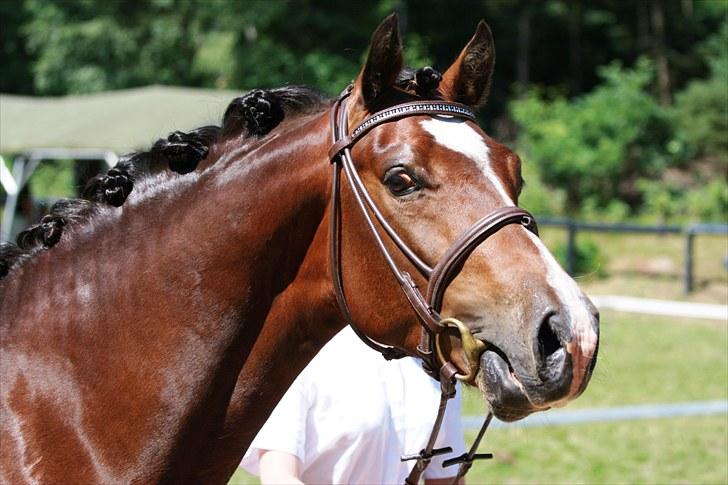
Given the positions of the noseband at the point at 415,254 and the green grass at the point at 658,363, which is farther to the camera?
the green grass at the point at 658,363

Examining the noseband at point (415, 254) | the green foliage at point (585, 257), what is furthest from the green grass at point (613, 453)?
the green foliage at point (585, 257)

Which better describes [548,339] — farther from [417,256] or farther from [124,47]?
[124,47]

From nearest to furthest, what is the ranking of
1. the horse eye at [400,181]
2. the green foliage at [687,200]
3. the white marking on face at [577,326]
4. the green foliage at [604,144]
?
the white marking on face at [577,326]
the horse eye at [400,181]
the green foliage at [687,200]
the green foliage at [604,144]

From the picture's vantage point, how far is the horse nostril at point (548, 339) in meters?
1.73

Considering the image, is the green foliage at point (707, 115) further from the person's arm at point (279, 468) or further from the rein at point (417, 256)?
the rein at point (417, 256)

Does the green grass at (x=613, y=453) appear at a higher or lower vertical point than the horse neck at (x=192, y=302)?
lower

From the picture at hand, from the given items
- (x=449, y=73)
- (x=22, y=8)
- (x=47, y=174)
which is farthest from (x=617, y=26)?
(x=449, y=73)

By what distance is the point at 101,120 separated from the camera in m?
14.0

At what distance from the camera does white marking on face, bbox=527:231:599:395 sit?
171 centimetres

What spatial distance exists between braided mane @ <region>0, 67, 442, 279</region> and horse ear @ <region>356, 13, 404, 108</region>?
22 cm

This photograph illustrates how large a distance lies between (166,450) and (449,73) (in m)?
1.15

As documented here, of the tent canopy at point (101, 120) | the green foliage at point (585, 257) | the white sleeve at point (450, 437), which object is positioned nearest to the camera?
the white sleeve at point (450, 437)

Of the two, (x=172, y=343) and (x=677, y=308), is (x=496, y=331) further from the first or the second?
(x=677, y=308)

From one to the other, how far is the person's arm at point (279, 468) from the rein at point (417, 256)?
1.85ft
